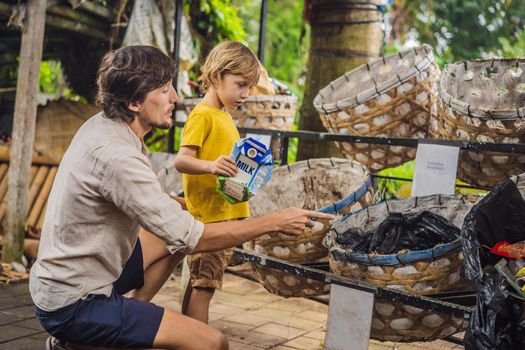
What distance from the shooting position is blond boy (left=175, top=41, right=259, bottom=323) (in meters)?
3.21

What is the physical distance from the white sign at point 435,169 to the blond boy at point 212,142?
35.7 inches

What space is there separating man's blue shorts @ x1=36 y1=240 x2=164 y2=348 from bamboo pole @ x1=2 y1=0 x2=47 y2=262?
9.97ft

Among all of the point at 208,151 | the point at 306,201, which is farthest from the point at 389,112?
the point at 208,151

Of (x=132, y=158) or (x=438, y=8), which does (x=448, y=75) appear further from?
(x=438, y=8)

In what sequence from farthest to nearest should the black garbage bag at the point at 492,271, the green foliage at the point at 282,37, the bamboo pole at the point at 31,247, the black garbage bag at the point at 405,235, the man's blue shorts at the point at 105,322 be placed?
the green foliage at the point at 282,37 < the bamboo pole at the point at 31,247 < the black garbage bag at the point at 405,235 < the man's blue shorts at the point at 105,322 < the black garbage bag at the point at 492,271

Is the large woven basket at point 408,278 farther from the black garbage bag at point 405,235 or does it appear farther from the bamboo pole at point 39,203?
the bamboo pole at point 39,203

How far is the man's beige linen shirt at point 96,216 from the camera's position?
2.25 m

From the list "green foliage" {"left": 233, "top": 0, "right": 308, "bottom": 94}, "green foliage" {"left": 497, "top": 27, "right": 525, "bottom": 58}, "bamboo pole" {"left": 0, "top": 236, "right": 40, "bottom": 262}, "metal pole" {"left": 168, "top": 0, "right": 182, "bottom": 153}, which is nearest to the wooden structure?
"bamboo pole" {"left": 0, "top": 236, "right": 40, "bottom": 262}

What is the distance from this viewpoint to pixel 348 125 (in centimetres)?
402

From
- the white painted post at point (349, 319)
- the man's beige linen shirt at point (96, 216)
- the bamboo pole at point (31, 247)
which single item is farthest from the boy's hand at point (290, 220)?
the bamboo pole at point (31, 247)

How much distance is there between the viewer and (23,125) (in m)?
5.14

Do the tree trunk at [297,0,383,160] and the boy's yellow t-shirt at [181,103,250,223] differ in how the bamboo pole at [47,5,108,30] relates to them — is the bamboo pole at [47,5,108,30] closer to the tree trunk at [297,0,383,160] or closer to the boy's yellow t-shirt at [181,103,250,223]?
the tree trunk at [297,0,383,160]

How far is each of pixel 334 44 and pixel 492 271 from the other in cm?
337

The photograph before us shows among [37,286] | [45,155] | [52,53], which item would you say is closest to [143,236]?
[37,286]
